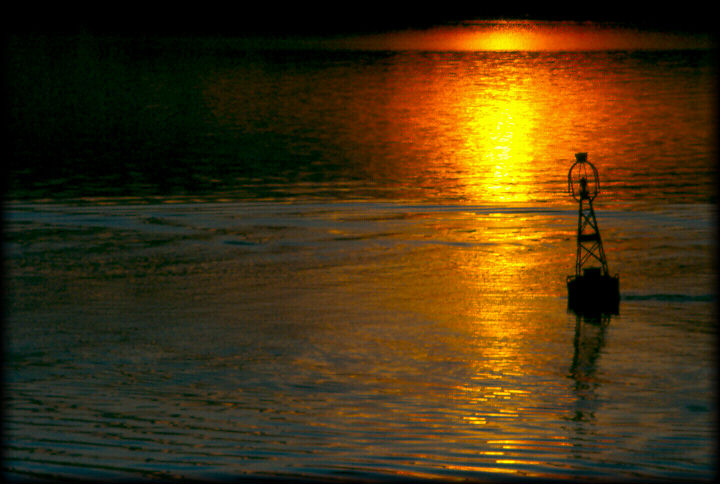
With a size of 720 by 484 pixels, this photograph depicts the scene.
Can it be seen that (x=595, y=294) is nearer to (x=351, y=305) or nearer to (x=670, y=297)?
(x=670, y=297)

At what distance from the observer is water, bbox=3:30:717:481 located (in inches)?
660

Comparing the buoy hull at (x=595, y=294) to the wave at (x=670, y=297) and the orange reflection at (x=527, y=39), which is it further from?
the orange reflection at (x=527, y=39)

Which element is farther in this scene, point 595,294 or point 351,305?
point 351,305

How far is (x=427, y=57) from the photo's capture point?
109 m

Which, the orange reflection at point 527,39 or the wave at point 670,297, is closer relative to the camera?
the wave at point 670,297

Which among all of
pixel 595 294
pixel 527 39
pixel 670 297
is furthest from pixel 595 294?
pixel 527 39

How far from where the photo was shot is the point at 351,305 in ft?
85.8

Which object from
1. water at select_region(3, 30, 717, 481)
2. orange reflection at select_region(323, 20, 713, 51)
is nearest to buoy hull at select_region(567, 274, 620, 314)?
water at select_region(3, 30, 717, 481)

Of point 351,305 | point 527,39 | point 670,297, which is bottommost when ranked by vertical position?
point 670,297

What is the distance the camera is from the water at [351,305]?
1677cm

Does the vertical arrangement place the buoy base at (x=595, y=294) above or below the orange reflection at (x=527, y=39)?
below

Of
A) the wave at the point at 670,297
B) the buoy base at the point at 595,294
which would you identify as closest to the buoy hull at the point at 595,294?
the buoy base at the point at 595,294

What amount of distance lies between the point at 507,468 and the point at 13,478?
6.17 meters

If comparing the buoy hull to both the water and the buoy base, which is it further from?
the water
